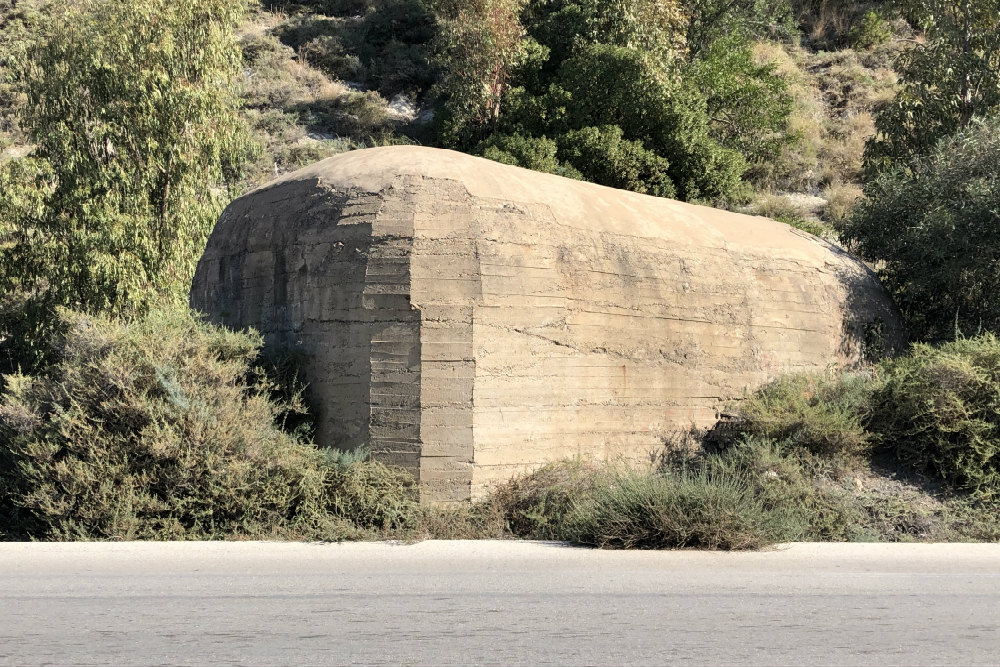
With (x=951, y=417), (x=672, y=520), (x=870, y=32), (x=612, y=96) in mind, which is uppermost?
(x=870, y=32)

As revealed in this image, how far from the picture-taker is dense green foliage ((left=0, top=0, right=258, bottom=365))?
16.8m

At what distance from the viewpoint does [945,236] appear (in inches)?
534

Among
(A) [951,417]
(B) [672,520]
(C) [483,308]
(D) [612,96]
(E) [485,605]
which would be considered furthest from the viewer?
(D) [612,96]

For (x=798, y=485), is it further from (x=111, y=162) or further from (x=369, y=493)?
(x=111, y=162)

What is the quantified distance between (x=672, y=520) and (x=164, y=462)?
4.61 meters

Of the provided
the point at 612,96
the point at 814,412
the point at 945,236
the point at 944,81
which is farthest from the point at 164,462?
the point at 944,81

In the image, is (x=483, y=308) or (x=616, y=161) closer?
(x=483, y=308)

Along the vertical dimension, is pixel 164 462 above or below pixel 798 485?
above

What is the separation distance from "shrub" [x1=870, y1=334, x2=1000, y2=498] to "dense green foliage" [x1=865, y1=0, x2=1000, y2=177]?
787 cm

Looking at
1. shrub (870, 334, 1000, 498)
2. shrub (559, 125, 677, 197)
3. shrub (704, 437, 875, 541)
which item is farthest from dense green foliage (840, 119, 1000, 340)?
shrub (559, 125, 677, 197)

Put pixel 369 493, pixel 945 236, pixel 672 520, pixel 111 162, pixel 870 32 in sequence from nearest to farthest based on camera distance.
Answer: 1. pixel 672 520
2. pixel 369 493
3. pixel 945 236
4. pixel 111 162
5. pixel 870 32

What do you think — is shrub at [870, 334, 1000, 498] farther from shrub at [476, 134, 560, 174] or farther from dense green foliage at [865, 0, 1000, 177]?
shrub at [476, 134, 560, 174]

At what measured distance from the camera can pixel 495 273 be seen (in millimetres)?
9773

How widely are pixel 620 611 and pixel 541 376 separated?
13.9 ft
